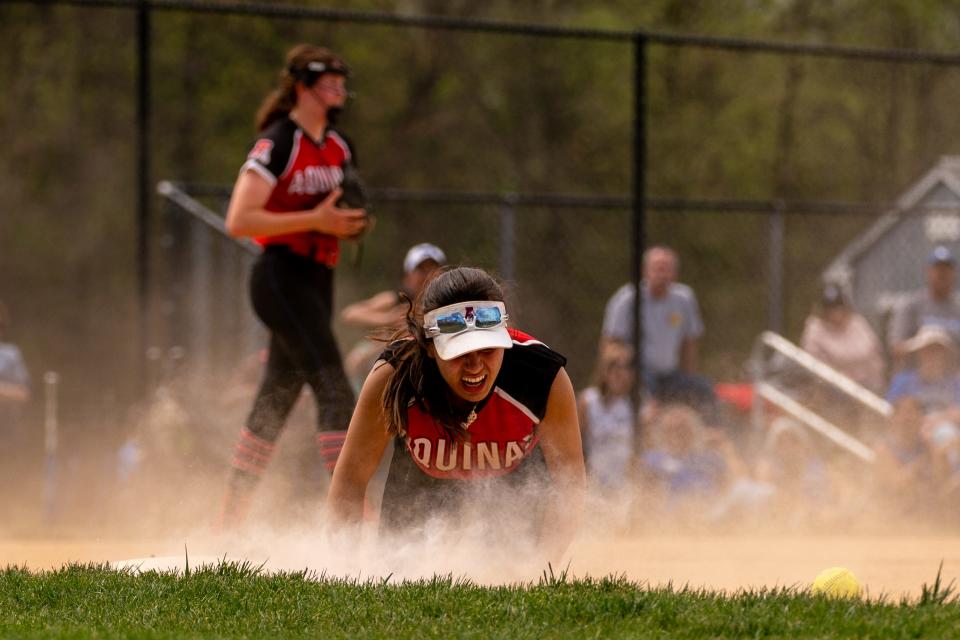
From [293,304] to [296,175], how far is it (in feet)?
2.05

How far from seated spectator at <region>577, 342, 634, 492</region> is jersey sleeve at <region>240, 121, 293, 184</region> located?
10.2 ft

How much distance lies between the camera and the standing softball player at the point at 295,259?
245 inches

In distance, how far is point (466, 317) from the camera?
4504 millimetres

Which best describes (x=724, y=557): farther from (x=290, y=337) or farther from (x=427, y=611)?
(x=427, y=611)

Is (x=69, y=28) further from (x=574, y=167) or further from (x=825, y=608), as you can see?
(x=825, y=608)

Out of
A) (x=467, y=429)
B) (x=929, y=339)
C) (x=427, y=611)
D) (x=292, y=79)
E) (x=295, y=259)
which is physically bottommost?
(x=427, y=611)

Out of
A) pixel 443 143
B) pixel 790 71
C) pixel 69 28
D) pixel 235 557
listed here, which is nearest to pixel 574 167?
pixel 443 143

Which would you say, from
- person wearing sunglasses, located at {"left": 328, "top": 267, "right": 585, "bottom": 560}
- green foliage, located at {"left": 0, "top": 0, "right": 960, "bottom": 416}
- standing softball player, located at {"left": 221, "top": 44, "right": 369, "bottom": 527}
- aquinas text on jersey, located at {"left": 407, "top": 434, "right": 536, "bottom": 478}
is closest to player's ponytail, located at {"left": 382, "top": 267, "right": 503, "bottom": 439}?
person wearing sunglasses, located at {"left": 328, "top": 267, "right": 585, "bottom": 560}

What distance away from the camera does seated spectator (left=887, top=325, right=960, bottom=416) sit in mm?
9414

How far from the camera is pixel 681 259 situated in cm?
1719

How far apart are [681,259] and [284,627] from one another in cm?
1372

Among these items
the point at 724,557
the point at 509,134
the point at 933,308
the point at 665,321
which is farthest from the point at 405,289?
the point at 509,134

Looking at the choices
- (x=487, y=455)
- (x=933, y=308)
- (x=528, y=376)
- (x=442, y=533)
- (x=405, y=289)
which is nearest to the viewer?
(x=528, y=376)

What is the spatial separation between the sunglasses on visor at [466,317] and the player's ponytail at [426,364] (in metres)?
0.05
